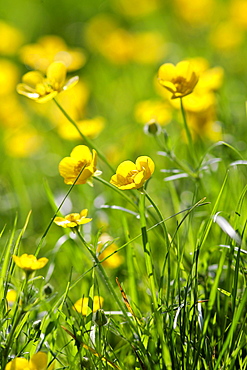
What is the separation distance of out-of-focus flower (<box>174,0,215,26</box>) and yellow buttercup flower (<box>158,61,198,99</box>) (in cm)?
225

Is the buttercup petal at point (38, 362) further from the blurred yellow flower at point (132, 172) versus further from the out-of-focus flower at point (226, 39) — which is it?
the out-of-focus flower at point (226, 39)

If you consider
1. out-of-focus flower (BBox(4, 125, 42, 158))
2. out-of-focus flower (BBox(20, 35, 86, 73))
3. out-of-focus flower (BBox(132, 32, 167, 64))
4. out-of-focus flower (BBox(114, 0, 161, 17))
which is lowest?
out-of-focus flower (BBox(4, 125, 42, 158))

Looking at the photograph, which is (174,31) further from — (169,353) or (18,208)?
(169,353)

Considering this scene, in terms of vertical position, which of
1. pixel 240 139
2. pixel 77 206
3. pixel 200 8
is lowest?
pixel 77 206

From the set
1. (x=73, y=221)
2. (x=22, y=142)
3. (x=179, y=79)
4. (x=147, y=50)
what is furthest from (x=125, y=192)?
(x=147, y=50)

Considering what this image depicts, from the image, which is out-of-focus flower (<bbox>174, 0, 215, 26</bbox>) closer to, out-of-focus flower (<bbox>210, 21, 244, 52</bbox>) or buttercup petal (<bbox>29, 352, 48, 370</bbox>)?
out-of-focus flower (<bbox>210, 21, 244, 52</bbox>)

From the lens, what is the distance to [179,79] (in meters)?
1.35

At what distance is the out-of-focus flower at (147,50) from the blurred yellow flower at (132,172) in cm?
205

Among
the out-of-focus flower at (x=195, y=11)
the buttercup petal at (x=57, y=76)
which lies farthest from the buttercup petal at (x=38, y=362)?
the out-of-focus flower at (x=195, y=11)

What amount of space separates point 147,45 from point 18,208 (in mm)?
1563

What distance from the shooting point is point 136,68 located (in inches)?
139

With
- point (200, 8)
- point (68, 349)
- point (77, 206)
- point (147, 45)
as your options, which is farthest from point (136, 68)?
point (68, 349)

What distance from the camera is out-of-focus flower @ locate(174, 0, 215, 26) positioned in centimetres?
347

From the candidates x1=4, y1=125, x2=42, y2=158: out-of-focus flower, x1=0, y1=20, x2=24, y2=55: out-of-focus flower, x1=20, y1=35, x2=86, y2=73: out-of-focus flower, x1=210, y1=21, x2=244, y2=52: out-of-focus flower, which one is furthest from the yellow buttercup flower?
x1=0, y1=20, x2=24, y2=55: out-of-focus flower
